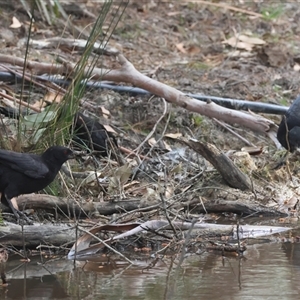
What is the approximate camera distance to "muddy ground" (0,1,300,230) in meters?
7.22

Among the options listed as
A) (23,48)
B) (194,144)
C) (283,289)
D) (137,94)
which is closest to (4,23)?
(23,48)

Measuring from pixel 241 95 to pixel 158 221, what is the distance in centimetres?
439

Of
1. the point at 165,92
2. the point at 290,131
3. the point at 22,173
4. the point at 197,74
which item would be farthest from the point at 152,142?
the point at 22,173

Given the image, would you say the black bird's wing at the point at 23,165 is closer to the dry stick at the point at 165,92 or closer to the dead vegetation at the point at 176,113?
the dead vegetation at the point at 176,113

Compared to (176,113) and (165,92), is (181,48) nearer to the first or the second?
(176,113)

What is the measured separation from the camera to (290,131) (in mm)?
8164

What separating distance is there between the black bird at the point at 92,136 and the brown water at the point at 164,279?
2.09 meters

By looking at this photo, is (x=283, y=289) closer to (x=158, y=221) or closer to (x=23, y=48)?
(x=158, y=221)

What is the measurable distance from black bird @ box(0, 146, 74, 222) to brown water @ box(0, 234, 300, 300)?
77 cm

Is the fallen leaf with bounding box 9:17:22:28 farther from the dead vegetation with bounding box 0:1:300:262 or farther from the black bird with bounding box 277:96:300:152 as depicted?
the black bird with bounding box 277:96:300:152

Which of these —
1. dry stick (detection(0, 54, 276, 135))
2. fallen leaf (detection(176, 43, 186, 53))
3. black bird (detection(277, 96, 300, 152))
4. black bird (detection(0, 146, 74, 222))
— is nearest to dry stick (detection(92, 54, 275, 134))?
dry stick (detection(0, 54, 276, 135))

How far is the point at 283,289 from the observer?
4.77 metres

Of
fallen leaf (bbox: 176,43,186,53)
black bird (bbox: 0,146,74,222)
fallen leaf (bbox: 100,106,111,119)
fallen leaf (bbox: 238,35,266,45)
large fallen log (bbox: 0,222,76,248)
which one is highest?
fallen leaf (bbox: 238,35,266,45)

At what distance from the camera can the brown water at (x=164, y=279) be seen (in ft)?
15.3
